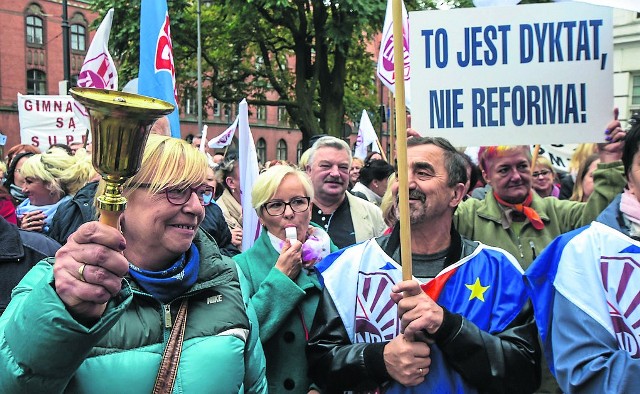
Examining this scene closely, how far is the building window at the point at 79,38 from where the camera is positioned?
36.3 m

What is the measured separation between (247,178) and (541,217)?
1759 millimetres

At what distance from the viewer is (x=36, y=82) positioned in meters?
34.6

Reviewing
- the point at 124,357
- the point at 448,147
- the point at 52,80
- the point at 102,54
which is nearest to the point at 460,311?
the point at 448,147

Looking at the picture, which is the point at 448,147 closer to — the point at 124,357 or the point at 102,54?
the point at 124,357

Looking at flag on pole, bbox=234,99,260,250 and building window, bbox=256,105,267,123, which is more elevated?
building window, bbox=256,105,267,123

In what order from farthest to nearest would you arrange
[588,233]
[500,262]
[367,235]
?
[367,235] → [500,262] → [588,233]

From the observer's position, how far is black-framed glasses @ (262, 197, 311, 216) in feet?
10.1

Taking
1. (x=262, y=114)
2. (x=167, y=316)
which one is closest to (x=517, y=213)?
(x=167, y=316)

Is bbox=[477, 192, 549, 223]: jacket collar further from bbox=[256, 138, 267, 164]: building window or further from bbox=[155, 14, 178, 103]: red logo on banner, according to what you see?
bbox=[256, 138, 267, 164]: building window

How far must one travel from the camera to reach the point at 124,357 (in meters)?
1.76

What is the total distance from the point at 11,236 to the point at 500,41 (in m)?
2.32

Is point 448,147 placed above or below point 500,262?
above

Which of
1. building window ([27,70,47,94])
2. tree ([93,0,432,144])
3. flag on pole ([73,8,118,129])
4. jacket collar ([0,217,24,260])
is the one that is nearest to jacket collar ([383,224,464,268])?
jacket collar ([0,217,24,260])

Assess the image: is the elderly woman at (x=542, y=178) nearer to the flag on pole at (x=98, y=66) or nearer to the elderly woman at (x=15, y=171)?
the flag on pole at (x=98, y=66)
